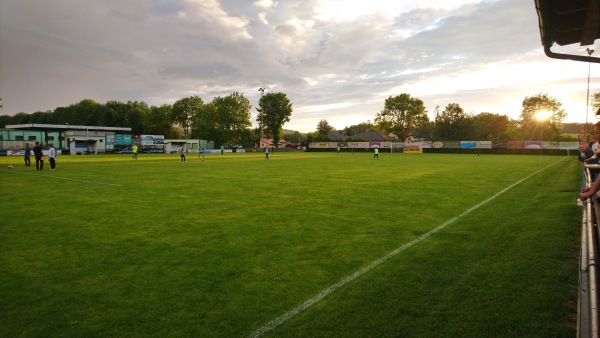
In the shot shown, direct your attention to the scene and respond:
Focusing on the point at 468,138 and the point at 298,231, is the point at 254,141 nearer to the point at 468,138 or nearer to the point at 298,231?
the point at 468,138

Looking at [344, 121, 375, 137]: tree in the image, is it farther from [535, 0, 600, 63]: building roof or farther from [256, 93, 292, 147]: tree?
[535, 0, 600, 63]: building roof

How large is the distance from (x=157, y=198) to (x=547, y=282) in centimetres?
1175

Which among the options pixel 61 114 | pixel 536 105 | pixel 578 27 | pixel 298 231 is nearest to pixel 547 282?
pixel 578 27

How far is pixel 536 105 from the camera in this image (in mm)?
89500

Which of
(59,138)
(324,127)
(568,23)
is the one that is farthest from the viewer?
(324,127)

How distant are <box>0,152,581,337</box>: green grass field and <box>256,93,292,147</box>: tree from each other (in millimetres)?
89530

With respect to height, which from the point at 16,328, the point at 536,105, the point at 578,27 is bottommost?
the point at 16,328

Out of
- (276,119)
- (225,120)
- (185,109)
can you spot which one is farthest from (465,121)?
(185,109)

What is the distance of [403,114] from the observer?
92.5 metres

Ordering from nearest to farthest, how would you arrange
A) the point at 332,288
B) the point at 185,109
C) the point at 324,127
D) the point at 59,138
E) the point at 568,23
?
the point at 332,288 < the point at 568,23 < the point at 59,138 < the point at 185,109 < the point at 324,127

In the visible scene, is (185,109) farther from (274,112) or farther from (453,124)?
(453,124)

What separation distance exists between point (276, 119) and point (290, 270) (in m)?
94.8

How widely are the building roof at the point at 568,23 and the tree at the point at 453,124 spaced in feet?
291

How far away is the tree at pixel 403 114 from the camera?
91.4 meters
